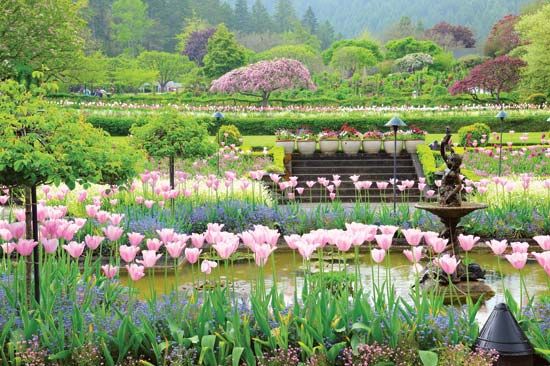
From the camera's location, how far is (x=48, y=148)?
17.1 feet

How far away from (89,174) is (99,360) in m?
1.18

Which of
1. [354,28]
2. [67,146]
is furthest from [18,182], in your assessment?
[354,28]

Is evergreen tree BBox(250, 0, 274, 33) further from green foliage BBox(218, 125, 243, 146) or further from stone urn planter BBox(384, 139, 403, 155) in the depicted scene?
stone urn planter BBox(384, 139, 403, 155)

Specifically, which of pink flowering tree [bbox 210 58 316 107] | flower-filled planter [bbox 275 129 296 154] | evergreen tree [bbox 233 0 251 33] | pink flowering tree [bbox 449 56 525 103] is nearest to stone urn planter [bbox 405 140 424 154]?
flower-filled planter [bbox 275 129 296 154]

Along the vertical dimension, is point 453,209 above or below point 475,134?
below

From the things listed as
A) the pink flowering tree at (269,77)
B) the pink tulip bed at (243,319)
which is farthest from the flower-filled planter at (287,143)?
the pink flowering tree at (269,77)

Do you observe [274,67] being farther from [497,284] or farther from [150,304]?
[150,304]

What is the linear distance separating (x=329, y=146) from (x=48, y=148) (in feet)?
49.7

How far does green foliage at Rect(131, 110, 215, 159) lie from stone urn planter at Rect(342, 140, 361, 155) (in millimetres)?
8160

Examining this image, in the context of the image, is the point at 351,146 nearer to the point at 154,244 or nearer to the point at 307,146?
the point at 307,146

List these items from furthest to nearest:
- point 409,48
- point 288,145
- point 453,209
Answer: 1. point 409,48
2. point 288,145
3. point 453,209

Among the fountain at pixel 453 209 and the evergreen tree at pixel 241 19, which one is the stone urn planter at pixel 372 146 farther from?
the evergreen tree at pixel 241 19

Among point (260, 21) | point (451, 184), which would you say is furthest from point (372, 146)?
point (260, 21)

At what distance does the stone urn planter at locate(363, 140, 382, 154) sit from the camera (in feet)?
65.6
